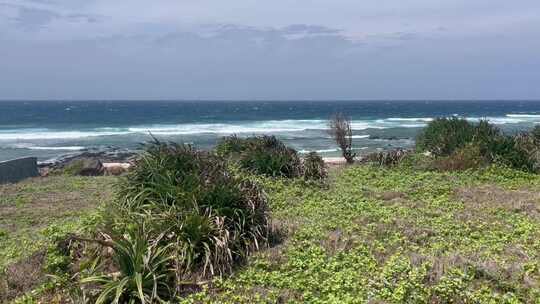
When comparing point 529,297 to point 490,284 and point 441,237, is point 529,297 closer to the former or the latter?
point 490,284

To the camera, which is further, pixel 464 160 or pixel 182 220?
pixel 464 160

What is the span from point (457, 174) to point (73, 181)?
28.1ft

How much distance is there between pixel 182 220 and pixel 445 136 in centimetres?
1015

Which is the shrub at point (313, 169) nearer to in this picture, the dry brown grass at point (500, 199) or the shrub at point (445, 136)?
the dry brown grass at point (500, 199)

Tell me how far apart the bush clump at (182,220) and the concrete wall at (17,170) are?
27.1ft

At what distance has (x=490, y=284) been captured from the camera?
212 inches

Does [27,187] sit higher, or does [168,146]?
[168,146]

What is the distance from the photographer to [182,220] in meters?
6.30

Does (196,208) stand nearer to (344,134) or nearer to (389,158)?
(389,158)

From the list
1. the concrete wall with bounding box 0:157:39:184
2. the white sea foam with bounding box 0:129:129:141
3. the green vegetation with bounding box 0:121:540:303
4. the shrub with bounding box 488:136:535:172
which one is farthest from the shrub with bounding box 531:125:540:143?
the white sea foam with bounding box 0:129:129:141

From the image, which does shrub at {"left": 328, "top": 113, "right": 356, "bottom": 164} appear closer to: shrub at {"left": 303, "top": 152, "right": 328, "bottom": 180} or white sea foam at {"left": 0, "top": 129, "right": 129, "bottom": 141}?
shrub at {"left": 303, "top": 152, "right": 328, "bottom": 180}

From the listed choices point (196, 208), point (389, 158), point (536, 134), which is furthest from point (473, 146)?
point (196, 208)

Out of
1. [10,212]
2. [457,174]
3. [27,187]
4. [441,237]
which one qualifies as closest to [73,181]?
[27,187]

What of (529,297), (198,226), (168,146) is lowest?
(529,297)
